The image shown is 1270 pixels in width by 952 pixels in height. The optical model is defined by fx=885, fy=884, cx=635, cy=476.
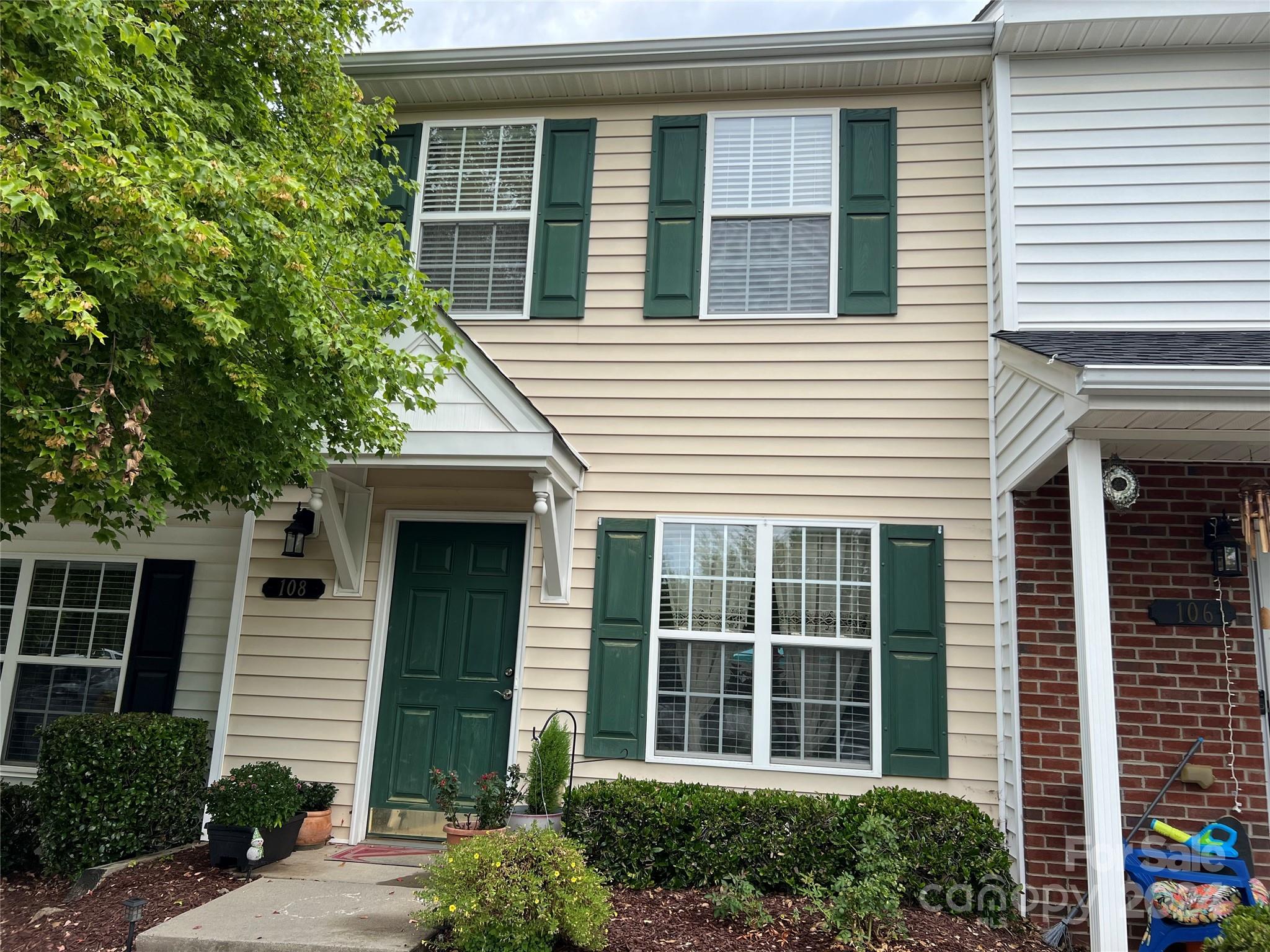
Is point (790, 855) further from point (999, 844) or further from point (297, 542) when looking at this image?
point (297, 542)

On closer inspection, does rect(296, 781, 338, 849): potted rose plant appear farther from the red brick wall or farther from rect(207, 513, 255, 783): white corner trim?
the red brick wall

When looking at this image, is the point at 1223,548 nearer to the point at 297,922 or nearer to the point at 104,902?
the point at 297,922

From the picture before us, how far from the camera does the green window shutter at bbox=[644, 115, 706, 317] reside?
619 cm

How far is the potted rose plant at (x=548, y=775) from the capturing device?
5281 millimetres

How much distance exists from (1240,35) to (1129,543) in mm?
3368

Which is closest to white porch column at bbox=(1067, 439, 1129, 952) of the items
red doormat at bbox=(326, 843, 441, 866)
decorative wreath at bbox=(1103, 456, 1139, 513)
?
decorative wreath at bbox=(1103, 456, 1139, 513)

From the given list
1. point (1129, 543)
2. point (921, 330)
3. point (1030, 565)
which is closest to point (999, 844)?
point (1030, 565)

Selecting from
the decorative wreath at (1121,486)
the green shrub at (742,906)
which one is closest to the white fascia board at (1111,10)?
the decorative wreath at (1121,486)

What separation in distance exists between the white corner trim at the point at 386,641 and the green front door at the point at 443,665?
0.04 meters

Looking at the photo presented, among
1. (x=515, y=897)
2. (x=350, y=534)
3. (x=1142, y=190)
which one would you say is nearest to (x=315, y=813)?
(x=350, y=534)

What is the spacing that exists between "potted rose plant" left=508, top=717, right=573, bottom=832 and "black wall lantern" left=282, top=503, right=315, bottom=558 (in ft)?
7.30

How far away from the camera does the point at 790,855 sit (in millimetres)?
4789

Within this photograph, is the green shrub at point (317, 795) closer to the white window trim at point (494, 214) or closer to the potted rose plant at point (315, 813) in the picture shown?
the potted rose plant at point (315, 813)

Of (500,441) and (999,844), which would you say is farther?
(500,441)
